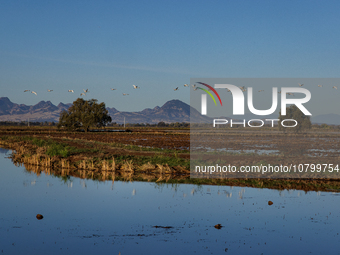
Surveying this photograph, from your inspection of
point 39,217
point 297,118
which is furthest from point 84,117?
point 39,217

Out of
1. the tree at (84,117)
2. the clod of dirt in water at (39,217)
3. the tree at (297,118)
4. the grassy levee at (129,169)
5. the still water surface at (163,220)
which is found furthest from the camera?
the tree at (84,117)

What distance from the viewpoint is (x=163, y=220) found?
16906 millimetres

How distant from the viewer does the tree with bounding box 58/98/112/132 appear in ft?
384

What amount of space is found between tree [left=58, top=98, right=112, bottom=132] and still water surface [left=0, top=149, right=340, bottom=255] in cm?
9196

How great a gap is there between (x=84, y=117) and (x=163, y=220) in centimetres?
10475

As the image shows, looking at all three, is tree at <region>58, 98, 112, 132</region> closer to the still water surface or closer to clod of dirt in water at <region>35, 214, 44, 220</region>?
the still water surface

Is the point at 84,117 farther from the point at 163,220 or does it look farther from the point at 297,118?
the point at 163,220

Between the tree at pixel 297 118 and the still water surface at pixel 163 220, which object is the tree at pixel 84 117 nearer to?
the tree at pixel 297 118

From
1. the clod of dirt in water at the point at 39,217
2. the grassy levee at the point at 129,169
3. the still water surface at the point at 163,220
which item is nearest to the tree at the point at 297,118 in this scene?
the grassy levee at the point at 129,169

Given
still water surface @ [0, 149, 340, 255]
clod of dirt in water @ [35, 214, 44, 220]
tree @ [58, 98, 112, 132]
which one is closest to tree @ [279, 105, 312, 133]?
tree @ [58, 98, 112, 132]

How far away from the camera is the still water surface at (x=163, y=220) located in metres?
13.3

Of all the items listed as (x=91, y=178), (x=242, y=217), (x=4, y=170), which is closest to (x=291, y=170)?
(x=242, y=217)

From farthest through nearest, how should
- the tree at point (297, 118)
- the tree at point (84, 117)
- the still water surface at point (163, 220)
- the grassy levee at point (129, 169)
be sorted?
the tree at point (84, 117) < the tree at point (297, 118) < the grassy levee at point (129, 169) < the still water surface at point (163, 220)

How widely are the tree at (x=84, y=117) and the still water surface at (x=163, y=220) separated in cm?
9196
